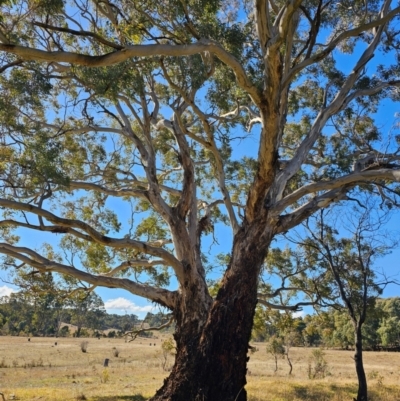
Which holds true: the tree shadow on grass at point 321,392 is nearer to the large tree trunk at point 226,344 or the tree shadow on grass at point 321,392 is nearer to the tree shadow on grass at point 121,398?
the tree shadow on grass at point 121,398

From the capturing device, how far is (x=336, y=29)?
948 cm

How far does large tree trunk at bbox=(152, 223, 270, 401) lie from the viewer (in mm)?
5934

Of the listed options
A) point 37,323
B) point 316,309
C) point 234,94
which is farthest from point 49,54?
point 37,323

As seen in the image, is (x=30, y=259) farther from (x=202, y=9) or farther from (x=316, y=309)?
(x=316, y=309)

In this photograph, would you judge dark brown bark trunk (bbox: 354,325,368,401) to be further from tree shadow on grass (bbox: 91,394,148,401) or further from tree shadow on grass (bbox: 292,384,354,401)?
tree shadow on grass (bbox: 91,394,148,401)

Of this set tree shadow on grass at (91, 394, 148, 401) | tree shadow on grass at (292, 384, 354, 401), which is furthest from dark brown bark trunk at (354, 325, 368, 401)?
tree shadow on grass at (91, 394, 148, 401)

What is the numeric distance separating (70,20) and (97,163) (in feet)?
11.8

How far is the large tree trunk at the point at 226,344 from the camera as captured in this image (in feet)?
19.5

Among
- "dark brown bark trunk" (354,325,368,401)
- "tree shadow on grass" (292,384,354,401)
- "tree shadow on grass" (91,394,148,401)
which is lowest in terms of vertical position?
"tree shadow on grass" (91,394,148,401)

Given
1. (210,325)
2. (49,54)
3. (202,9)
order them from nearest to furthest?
(49,54), (210,325), (202,9)

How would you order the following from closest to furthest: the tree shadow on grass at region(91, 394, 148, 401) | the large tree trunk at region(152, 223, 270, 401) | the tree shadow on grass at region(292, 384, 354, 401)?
the large tree trunk at region(152, 223, 270, 401), the tree shadow on grass at region(91, 394, 148, 401), the tree shadow on grass at region(292, 384, 354, 401)

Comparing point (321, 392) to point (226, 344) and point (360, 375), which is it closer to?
point (360, 375)

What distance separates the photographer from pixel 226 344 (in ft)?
19.8

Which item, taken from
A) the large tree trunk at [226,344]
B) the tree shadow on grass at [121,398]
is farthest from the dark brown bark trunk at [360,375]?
the tree shadow on grass at [121,398]
